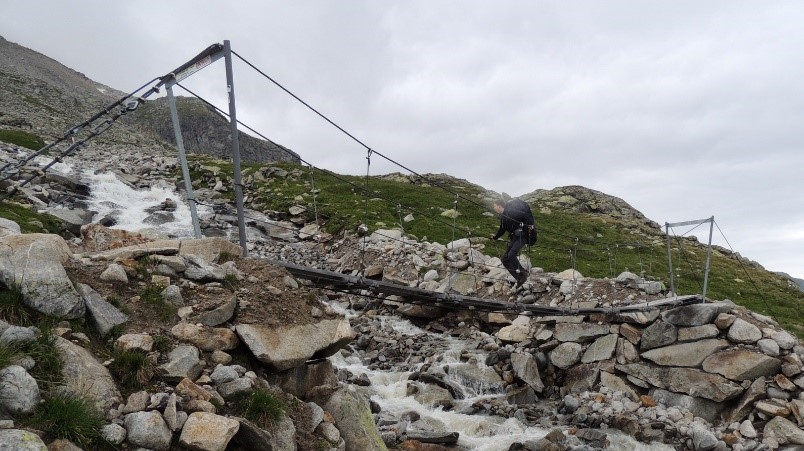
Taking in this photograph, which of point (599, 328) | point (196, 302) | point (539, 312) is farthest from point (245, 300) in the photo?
point (599, 328)

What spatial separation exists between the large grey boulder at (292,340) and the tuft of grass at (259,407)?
90 cm

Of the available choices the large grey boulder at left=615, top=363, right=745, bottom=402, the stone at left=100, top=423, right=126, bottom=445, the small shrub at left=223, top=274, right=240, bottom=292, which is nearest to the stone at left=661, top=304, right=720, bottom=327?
the large grey boulder at left=615, top=363, right=745, bottom=402

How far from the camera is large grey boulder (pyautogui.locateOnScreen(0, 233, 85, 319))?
525cm

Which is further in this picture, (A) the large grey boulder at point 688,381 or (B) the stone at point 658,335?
(B) the stone at point 658,335

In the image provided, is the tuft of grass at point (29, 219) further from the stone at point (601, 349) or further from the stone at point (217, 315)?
the stone at point (601, 349)

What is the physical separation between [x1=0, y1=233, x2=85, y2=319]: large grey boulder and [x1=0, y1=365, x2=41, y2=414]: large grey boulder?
1344mm

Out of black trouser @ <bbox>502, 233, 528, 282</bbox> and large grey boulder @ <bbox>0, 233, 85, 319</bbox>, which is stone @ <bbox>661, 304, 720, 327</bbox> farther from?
large grey boulder @ <bbox>0, 233, 85, 319</bbox>

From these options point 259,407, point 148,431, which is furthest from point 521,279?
point 148,431

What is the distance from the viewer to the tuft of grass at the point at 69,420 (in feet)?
13.1

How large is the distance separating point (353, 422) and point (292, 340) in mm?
1485

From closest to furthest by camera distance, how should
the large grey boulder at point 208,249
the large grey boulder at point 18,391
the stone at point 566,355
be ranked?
1. the large grey boulder at point 18,391
2. the large grey boulder at point 208,249
3. the stone at point 566,355

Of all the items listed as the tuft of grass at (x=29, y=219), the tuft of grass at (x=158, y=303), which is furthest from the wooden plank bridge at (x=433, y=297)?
the tuft of grass at (x=29, y=219)

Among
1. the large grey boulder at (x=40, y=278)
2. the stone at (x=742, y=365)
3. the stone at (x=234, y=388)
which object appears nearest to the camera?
the large grey boulder at (x=40, y=278)

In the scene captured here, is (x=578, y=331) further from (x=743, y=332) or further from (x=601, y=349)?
(x=743, y=332)
